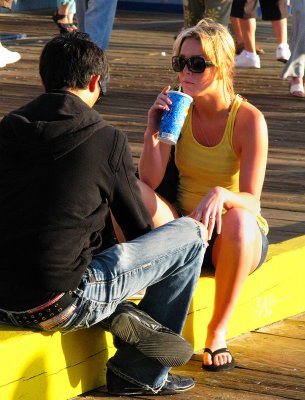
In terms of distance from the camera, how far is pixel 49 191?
3477 mm

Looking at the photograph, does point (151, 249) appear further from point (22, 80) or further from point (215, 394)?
point (22, 80)

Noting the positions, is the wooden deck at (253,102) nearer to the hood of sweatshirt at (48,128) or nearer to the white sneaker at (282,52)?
the white sneaker at (282,52)

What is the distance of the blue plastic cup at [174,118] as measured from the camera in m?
4.12

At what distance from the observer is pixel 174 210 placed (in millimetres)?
4473

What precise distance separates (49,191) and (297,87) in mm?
6734

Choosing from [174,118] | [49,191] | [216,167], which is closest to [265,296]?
[216,167]

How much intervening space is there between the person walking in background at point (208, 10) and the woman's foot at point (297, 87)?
1039mm

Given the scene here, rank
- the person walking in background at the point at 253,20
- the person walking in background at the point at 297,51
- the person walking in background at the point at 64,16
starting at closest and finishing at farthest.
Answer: the person walking in background at the point at 297,51
the person walking in background at the point at 253,20
the person walking in background at the point at 64,16

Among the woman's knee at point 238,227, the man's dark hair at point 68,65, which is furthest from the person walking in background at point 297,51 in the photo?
the man's dark hair at point 68,65

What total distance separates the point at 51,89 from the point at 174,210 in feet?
3.25

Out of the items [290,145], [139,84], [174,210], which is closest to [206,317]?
[174,210]

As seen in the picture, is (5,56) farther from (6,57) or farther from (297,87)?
(297,87)

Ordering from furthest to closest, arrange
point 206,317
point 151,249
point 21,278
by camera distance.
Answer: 1. point 206,317
2. point 151,249
3. point 21,278

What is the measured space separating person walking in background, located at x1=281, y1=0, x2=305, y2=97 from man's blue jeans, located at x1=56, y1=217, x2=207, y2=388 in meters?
6.17
